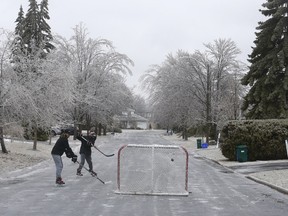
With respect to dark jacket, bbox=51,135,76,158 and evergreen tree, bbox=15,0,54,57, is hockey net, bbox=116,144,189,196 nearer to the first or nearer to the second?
dark jacket, bbox=51,135,76,158

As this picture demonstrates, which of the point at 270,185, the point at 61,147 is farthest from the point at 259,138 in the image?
the point at 61,147

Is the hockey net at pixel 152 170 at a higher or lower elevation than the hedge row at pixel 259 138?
lower

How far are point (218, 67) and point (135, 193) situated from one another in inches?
1446

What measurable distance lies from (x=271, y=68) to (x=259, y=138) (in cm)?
717

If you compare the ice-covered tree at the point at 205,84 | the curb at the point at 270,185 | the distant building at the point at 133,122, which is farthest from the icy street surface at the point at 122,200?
the distant building at the point at 133,122

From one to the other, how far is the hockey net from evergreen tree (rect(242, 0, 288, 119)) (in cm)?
1724

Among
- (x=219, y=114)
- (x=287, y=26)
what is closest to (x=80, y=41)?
(x=219, y=114)

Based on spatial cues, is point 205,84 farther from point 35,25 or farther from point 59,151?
point 59,151

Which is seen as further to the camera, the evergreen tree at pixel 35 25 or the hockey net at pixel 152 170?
the evergreen tree at pixel 35 25

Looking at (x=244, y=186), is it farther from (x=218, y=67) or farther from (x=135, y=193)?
(x=218, y=67)

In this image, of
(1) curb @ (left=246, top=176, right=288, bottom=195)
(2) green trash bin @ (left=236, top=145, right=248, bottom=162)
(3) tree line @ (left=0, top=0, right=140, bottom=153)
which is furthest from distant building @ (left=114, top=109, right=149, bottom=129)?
(1) curb @ (left=246, top=176, right=288, bottom=195)

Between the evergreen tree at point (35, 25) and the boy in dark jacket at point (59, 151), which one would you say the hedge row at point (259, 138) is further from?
the evergreen tree at point (35, 25)

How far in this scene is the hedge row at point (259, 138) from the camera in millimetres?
24547

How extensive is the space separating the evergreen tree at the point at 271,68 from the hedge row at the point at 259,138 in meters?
5.27
